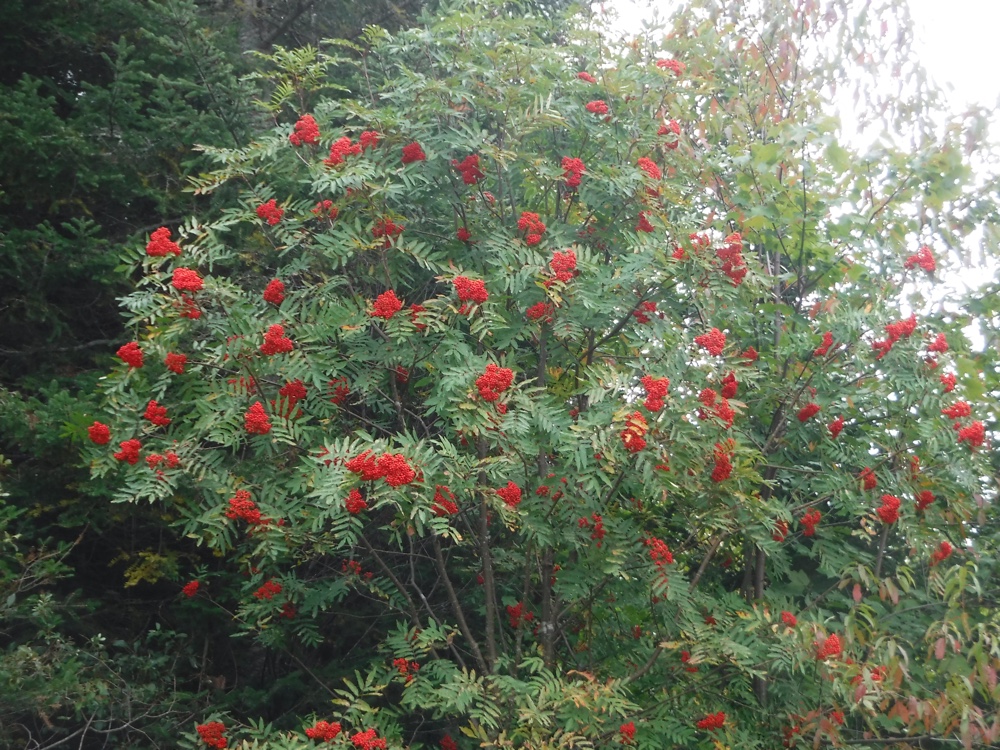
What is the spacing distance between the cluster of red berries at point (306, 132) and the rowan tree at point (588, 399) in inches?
0.4

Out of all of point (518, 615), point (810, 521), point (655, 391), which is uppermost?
point (655, 391)

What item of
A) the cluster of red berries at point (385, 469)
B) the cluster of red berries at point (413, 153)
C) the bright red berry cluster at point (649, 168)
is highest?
the bright red berry cluster at point (649, 168)

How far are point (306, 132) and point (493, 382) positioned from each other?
5.06 feet

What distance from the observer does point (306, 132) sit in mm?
4133

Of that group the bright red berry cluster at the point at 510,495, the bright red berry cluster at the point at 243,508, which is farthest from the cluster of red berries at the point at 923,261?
the bright red berry cluster at the point at 243,508

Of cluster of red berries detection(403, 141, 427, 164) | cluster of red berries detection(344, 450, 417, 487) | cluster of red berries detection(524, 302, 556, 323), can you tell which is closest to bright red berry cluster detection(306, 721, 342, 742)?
cluster of red berries detection(344, 450, 417, 487)

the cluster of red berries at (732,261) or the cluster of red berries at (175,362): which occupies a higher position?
the cluster of red berries at (732,261)

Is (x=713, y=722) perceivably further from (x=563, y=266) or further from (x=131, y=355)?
(x=131, y=355)

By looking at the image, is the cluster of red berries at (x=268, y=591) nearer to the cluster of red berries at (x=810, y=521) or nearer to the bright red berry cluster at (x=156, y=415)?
the bright red berry cluster at (x=156, y=415)

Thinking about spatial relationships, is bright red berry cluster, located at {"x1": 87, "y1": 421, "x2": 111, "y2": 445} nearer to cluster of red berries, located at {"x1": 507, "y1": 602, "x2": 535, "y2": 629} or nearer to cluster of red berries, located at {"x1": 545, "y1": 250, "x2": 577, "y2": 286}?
cluster of red berries, located at {"x1": 545, "y1": 250, "x2": 577, "y2": 286}

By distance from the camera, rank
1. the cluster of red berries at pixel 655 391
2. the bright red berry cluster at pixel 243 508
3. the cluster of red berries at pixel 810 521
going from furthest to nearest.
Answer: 1. the cluster of red berries at pixel 810 521
2. the bright red berry cluster at pixel 243 508
3. the cluster of red berries at pixel 655 391

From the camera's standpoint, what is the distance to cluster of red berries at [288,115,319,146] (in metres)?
4.13

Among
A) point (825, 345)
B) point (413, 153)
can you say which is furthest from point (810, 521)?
point (413, 153)

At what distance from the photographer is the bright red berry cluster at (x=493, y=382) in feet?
11.5
